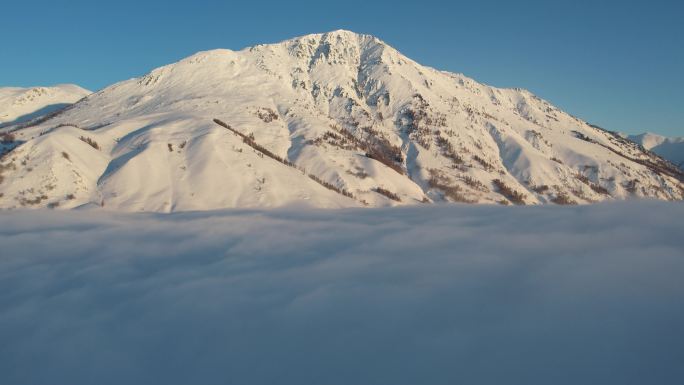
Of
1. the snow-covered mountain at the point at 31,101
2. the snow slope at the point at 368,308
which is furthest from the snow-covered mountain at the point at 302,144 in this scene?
the snow-covered mountain at the point at 31,101

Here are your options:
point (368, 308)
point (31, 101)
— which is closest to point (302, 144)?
point (368, 308)

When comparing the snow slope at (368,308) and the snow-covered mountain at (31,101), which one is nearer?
the snow slope at (368,308)

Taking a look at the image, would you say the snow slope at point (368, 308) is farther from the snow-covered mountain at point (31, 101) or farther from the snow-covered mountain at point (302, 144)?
the snow-covered mountain at point (31, 101)

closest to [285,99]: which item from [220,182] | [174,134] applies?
[174,134]

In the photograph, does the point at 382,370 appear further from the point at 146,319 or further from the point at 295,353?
the point at 146,319

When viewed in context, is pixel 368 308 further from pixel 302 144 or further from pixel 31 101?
pixel 31 101
